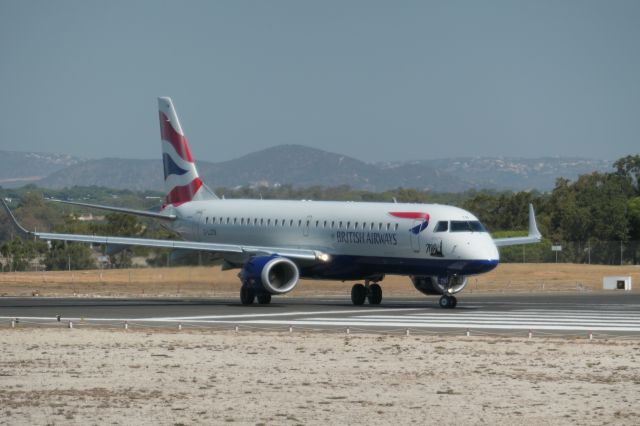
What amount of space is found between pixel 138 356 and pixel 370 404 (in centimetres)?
768

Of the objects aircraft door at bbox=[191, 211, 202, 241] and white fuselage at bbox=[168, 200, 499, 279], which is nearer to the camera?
white fuselage at bbox=[168, 200, 499, 279]

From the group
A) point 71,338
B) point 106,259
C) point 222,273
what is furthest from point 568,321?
point 106,259

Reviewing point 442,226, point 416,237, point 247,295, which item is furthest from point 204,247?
point 442,226

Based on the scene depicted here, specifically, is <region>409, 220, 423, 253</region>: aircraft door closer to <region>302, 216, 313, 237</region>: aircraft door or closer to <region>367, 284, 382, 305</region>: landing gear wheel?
<region>367, 284, 382, 305</region>: landing gear wheel

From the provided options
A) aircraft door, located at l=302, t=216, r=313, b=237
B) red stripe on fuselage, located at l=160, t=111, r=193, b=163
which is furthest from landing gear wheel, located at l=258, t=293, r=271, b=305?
red stripe on fuselage, located at l=160, t=111, r=193, b=163

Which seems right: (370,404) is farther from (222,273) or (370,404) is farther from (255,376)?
(222,273)

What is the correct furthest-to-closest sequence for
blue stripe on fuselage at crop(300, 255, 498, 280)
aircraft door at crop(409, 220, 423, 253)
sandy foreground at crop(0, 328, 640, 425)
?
1. aircraft door at crop(409, 220, 423, 253)
2. blue stripe on fuselage at crop(300, 255, 498, 280)
3. sandy foreground at crop(0, 328, 640, 425)

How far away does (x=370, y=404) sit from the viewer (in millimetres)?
19312

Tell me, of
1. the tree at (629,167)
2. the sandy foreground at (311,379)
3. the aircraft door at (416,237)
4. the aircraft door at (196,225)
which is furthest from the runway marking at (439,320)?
the tree at (629,167)

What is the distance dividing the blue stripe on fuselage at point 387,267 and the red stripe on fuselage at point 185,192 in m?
8.29

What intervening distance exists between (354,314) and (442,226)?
4971 mm

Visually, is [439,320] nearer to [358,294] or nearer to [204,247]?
[358,294]

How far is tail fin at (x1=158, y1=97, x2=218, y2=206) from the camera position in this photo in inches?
2052

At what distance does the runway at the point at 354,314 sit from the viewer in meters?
33.1
